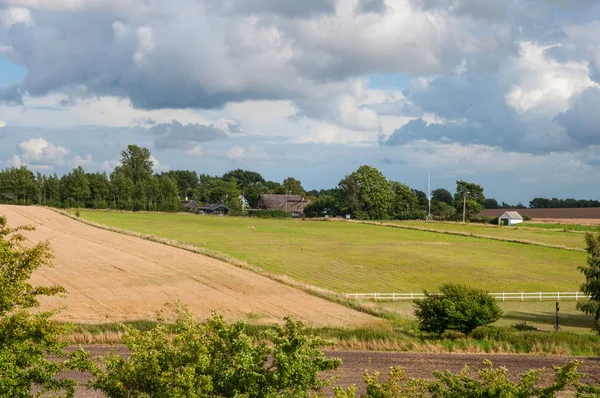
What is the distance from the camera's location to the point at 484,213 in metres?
171

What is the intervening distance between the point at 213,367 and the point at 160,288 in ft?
106

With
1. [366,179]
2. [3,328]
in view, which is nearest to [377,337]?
[3,328]

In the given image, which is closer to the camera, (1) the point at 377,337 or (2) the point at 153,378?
(2) the point at 153,378

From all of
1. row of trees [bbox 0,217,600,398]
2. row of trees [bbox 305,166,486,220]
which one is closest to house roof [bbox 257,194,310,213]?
row of trees [bbox 305,166,486,220]

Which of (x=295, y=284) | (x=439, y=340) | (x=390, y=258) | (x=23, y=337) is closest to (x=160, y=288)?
(x=295, y=284)

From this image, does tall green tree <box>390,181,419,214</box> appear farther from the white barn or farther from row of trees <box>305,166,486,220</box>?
the white barn

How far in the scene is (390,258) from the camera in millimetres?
68812

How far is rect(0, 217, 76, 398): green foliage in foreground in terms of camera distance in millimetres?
12977

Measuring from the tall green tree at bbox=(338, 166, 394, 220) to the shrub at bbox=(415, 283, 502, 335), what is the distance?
123m

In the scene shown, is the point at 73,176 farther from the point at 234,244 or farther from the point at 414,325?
the point at 414,325

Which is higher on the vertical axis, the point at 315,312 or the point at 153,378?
the point at 153,378

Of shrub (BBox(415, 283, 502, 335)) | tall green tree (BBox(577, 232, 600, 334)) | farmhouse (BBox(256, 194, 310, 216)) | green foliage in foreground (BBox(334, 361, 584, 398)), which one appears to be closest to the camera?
green foliage in foreground (BBox(334, 361, 584, 398))

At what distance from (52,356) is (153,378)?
12.6m

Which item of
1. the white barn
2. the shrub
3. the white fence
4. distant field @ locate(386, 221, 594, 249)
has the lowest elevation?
the white fence
